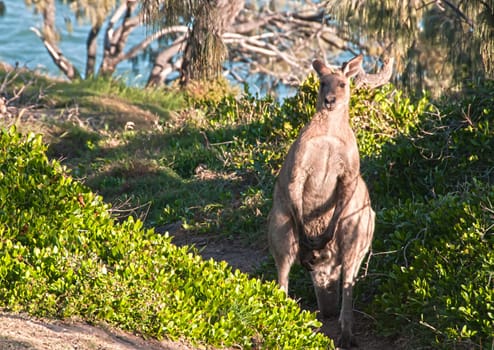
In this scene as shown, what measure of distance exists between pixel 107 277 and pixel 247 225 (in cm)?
388

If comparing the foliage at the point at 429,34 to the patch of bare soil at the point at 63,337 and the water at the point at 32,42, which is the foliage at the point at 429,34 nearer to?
the patch of bare soil at the point at 63,337

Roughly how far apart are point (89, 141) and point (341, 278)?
6469 mm

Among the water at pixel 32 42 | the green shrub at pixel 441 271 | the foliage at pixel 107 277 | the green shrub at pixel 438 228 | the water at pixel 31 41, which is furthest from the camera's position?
the water at pixel 31 41

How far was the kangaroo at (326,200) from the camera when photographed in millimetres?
6816

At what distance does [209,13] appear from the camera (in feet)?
28.4

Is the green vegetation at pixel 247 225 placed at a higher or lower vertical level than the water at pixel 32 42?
higher

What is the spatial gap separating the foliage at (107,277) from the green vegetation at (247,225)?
0.01 m

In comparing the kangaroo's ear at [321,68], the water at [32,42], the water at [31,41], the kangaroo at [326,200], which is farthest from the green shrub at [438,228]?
the water at [31,41]

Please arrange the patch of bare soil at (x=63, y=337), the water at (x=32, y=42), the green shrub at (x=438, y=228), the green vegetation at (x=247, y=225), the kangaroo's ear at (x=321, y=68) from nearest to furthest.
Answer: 1. the patch of bare soil at (x=63, y=337)
2. the green vegetation at (x=247, y=225)
3. the green shrub at (x=438, y=228)
4. the kangaroo's ear at (x=321, y=68)
5. the water at (x=32, y=42)

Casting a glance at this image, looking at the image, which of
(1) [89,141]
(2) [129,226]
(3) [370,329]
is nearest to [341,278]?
(3) [370,329]

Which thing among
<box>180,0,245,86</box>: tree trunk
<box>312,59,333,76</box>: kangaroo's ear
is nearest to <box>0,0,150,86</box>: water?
<box>180,0,245,86</box>: tree trunk

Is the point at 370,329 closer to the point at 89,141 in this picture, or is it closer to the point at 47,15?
the point at 89,141

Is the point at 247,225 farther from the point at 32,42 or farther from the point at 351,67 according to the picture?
the point at 32,42

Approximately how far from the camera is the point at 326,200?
7.01 m
